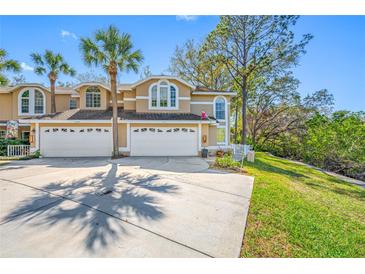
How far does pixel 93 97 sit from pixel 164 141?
7.86 metres

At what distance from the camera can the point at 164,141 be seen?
41.0ft

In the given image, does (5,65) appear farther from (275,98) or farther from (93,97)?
(275,98)

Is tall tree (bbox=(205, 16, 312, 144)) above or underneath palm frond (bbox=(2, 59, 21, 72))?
above

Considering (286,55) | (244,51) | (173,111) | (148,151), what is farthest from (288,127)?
(148,151)

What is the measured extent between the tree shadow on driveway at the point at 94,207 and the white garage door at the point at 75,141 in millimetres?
6721

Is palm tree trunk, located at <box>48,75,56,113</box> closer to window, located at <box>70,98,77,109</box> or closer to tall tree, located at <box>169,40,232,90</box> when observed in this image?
window, located at <box>70,98,77,109</box>

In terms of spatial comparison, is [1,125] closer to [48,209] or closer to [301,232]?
[48,209]

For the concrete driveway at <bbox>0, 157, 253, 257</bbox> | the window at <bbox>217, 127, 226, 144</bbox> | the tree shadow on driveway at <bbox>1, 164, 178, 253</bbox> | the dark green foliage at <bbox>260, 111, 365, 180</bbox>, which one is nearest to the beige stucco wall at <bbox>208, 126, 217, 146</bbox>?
the window at <bbox>217, 127, 226, 144</bbox>

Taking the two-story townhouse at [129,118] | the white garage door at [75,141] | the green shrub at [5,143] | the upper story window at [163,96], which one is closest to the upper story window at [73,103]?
the two-story townhouse at [129,118]

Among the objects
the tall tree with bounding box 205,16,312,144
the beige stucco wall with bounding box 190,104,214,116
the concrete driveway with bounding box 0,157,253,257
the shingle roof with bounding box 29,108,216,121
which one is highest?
the tall tree with bounding box 205,16,312,144

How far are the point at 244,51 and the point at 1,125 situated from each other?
23456mm

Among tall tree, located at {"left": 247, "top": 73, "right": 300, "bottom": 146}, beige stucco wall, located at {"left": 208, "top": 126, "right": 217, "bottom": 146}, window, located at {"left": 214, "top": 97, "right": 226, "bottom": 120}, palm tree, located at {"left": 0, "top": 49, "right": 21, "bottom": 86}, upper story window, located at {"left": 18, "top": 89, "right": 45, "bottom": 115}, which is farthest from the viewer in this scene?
tall tree, located at {"left": 247, "top": 73, "right": 300, "bottom": 146}

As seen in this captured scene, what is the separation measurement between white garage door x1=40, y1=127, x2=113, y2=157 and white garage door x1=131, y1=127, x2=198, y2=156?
2031mm

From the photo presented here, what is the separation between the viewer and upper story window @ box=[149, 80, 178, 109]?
548 inches
